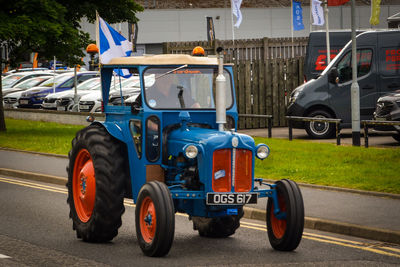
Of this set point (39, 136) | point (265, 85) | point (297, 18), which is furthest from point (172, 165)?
point (297, 18)

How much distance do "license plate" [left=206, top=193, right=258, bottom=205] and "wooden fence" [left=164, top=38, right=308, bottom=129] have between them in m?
17.6

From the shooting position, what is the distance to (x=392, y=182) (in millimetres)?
14422

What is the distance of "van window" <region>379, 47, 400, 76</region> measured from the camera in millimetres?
24078

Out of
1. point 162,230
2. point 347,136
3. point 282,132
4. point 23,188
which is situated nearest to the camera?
point 162,230

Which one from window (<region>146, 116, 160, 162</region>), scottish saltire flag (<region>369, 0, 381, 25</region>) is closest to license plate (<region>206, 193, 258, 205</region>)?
window (<region>146, 116, 160, 162</region>)

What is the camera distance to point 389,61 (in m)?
24.1

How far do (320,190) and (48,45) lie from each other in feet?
51.1

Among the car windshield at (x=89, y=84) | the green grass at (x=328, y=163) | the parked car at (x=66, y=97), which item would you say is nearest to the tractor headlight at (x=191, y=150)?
the green grass at (x=328, y=163)

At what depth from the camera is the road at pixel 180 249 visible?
9.07 meters

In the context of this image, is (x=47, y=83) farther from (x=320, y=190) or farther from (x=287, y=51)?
(x=320, y=190)

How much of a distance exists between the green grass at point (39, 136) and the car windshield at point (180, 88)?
11615 mm

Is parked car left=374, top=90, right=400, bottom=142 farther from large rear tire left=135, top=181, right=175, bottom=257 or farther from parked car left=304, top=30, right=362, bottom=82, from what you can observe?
large rear tire left=135, top=181, right=175, bottom=257

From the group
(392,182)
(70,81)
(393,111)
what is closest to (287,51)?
(393,111)

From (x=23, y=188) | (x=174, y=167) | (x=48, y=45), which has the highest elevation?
(x=48, y=45)
